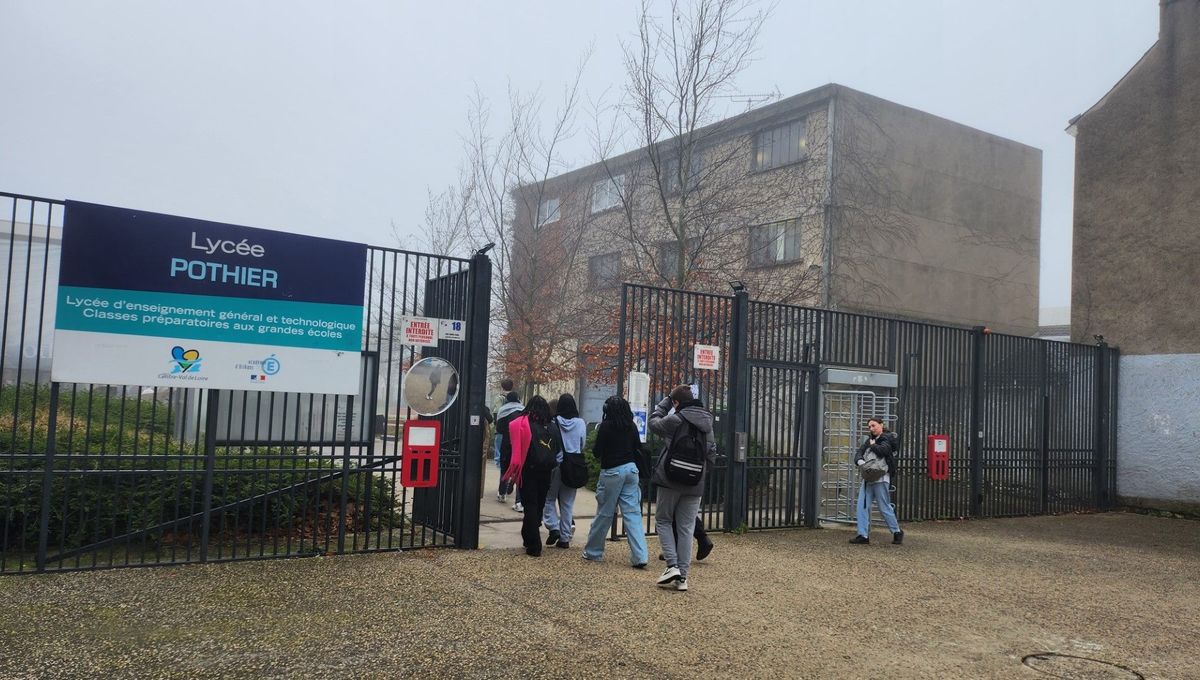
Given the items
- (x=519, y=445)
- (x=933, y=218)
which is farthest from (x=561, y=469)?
(x=933, y=218)

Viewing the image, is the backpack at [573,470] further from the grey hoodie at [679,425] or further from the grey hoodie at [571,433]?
the grey hoodie at [679,425]

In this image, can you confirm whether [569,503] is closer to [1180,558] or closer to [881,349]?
[881,349]

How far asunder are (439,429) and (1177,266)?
1438 cm

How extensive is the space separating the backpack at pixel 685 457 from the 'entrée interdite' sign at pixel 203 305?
10.1ft

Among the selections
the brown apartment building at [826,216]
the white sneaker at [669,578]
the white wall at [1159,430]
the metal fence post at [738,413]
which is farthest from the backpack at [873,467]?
the white wall at [1159,430]

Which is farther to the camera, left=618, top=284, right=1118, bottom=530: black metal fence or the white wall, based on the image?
the white wall

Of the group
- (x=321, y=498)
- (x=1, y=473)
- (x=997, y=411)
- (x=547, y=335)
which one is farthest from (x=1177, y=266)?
(x=1, y=473)

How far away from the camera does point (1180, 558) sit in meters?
10.7

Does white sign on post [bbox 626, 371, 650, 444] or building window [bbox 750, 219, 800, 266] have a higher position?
building window [bbox 750, 219, 800, 266]

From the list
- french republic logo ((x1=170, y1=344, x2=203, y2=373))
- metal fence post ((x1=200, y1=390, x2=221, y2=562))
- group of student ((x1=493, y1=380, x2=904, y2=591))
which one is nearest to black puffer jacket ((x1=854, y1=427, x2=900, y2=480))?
group of student ((x1=493, y1=380, x2=904, y2=591))

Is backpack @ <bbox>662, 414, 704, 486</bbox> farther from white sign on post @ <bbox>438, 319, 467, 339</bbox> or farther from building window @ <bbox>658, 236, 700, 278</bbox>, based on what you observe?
building window @ <bbox>658, 236, 700, 278</bbox>

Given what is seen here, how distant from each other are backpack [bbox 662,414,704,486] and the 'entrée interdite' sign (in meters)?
3.09

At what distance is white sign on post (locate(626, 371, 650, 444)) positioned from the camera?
972 cm

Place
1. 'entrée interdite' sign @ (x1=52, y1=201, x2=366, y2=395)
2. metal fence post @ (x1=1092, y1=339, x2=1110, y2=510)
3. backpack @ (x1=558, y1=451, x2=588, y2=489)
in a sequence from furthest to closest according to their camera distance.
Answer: metal fence post @ (x1=1092, y1=339, x2=1110, y2=510), backpack @ (x1=558, y1=451, x2=588, y2=489), 'entrée interdite' sign @ (x1=52, y1=201, x2=366, y2=395)
